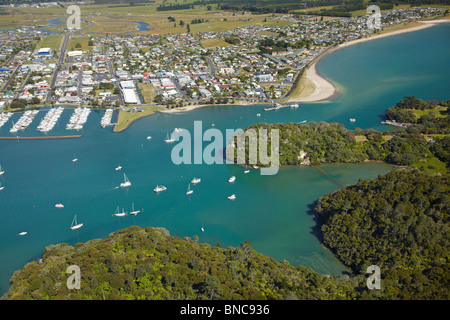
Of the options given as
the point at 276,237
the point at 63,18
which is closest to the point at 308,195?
the point at 276,237

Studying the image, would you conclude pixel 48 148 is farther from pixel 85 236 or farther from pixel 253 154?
pixel 253 154

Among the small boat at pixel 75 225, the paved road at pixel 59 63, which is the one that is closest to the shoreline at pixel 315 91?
the paved road at pixel 59 63

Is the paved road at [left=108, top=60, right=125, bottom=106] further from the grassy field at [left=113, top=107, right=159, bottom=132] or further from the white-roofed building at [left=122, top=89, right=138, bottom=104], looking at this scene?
the grassy field at [left=113, top=107, right=159, bottom=132]

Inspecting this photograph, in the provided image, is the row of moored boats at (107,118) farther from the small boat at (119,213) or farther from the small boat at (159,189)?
the small boat at (119,213)

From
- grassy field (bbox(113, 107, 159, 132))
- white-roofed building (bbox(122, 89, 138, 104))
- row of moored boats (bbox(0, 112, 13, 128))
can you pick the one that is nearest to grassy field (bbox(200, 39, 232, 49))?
white-roofed building (bbox(122, 89, 138, 104))

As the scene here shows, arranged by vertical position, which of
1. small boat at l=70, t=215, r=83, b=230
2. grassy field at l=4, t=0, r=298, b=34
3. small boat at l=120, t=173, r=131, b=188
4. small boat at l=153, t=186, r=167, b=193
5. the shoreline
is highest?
grassy field at l=4, t=0, r=298, b=34

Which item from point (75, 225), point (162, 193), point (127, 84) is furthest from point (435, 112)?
point (127, 84)
